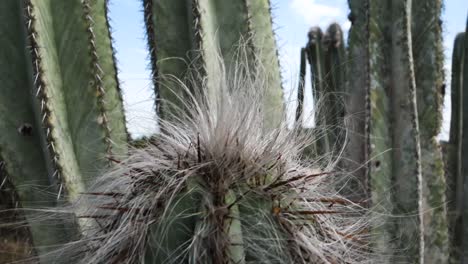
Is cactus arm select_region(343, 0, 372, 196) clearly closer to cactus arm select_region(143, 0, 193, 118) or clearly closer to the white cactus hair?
cactus arm select_region(143, 0, 193, 118)

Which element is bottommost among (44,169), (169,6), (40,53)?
(44,169)

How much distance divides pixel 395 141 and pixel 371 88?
258 millimetres

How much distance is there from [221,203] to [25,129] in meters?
1.18

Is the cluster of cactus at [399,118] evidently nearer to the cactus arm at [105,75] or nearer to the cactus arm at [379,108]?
the cactus arm at [379,108]

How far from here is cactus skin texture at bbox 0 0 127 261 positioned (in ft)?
6.86

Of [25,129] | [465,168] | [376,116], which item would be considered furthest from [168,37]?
[465,168]

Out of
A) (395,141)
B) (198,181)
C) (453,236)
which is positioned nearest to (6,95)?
(198,181)

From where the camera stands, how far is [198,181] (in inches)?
49.5

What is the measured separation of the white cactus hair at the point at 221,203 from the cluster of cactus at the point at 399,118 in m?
0.98

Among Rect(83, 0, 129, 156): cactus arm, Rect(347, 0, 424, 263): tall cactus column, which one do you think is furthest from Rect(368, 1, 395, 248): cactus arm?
Rect(83, 0, 129, 156): cactus arm

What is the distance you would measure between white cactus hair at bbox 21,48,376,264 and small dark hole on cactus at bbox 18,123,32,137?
0.75 m

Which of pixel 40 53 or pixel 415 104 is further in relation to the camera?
pixel 415 104

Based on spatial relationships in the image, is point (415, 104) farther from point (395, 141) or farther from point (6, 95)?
point (6, 95)

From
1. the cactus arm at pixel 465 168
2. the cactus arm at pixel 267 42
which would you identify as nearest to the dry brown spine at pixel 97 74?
the cactus arm at pixel 267 42
